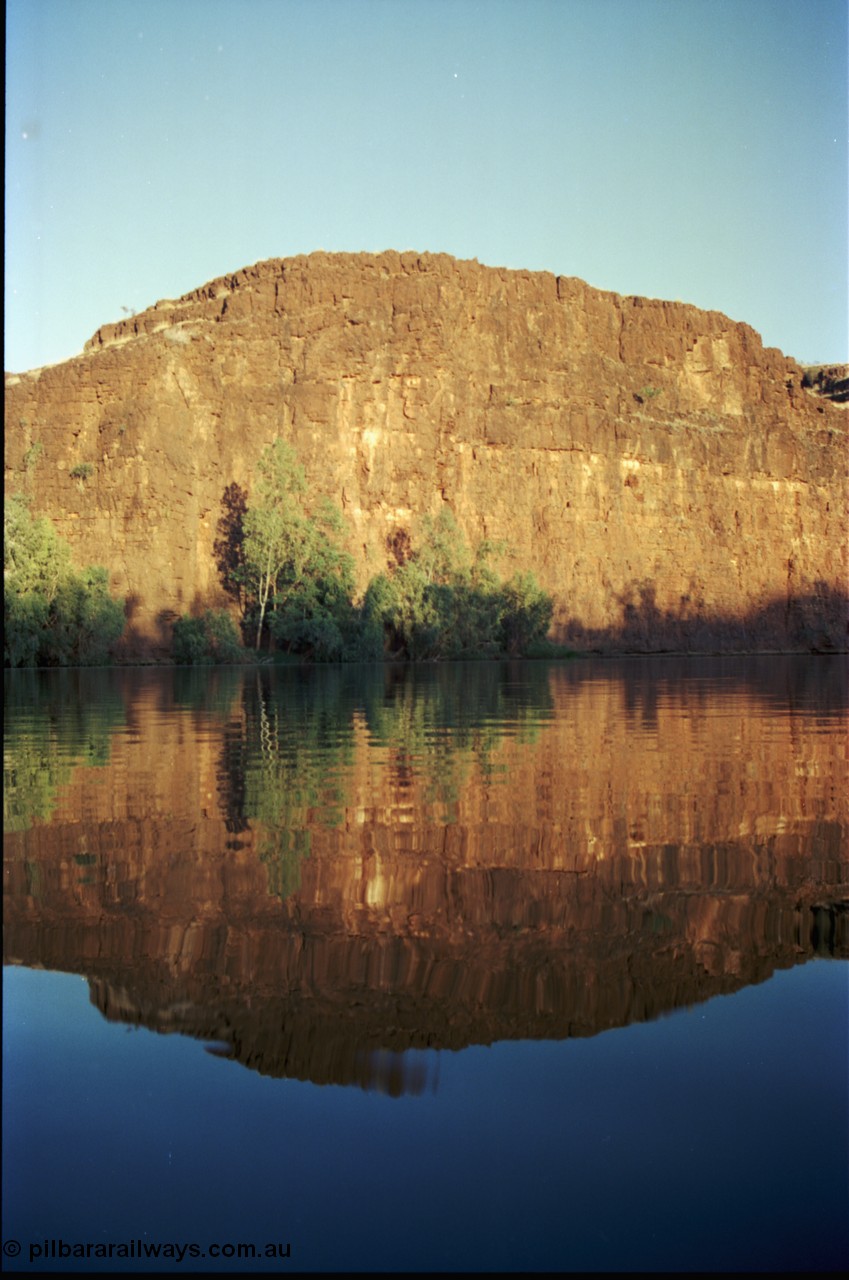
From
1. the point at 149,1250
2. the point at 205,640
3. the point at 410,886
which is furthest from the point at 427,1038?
the point at 205,640

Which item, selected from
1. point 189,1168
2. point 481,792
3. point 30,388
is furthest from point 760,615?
point 189,1168

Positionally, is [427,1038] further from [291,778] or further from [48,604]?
[48,604]

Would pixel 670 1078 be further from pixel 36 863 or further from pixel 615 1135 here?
pixel 36 863

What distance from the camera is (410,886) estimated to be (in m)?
5.52

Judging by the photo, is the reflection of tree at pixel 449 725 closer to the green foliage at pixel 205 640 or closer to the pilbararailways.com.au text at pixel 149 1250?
the pilbararailways.com.au text at pixel 149 1250

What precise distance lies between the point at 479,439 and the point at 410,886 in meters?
82.6

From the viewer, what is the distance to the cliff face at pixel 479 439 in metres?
74.1

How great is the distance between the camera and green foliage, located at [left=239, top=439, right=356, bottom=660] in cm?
6625

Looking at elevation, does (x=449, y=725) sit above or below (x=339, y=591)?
below

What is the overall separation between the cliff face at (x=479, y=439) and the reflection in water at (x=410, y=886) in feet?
199

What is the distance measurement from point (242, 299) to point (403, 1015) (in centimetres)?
8408

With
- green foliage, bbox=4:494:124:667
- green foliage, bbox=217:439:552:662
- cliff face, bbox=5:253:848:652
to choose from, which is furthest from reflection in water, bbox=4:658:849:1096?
cliff face, bbox=5:253:848:652

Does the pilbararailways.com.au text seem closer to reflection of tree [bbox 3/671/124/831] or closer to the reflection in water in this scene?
the reflection in water

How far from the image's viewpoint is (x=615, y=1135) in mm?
2855
